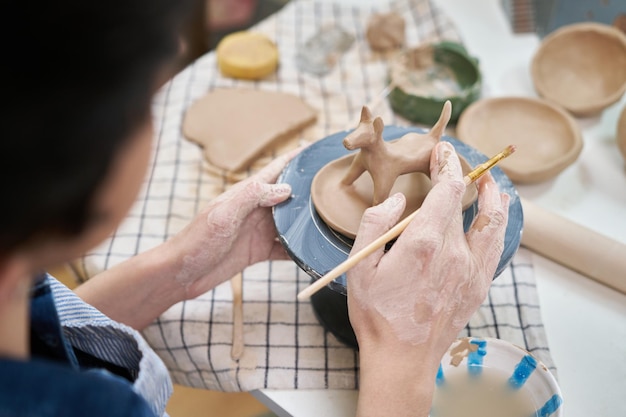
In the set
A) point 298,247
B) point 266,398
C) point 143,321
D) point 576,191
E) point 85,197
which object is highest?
point 85,197

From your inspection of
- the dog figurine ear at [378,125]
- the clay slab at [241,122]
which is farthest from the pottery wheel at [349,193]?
the clay slab at [241,122]

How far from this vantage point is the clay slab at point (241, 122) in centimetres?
158

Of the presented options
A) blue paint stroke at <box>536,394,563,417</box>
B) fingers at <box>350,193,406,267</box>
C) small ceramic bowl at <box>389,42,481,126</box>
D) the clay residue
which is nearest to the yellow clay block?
small ceramic bowl at <box>389,42,481,126</box>

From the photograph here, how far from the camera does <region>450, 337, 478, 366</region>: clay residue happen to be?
973 mm

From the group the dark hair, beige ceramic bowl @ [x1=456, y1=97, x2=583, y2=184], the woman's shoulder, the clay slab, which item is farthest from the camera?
the clay slab

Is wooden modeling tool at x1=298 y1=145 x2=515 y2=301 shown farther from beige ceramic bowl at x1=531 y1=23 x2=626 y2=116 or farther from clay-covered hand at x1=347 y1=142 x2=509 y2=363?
beige ceramic bowl at x1=531 y1=23 x2=626 y2=116

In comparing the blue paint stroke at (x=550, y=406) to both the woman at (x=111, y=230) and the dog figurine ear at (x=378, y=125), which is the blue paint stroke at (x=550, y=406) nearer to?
the woman at (x=111, y=230)

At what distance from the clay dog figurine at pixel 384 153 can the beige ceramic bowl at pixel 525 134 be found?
0.48m

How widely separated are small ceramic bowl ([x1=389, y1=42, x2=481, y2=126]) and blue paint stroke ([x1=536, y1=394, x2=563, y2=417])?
2.98 ft

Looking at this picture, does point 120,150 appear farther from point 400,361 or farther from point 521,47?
point 521,47

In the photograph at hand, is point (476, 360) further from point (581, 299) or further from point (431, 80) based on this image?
point (431, 80)

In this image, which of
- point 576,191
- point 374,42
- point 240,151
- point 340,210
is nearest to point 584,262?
point 576,191

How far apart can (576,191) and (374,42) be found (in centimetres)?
83

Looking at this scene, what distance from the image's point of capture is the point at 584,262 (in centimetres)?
128
